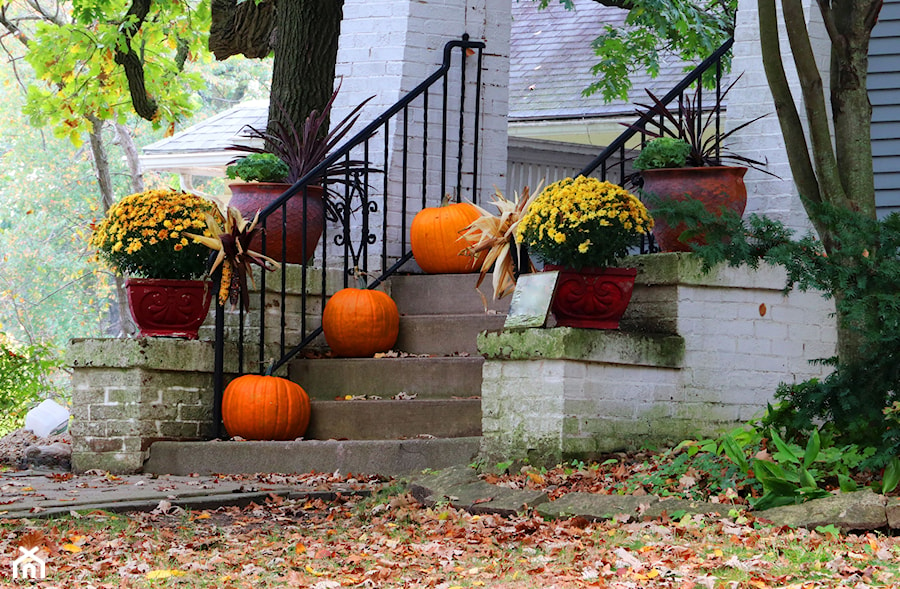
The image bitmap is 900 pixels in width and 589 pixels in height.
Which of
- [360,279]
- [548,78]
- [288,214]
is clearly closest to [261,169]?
[288,214]

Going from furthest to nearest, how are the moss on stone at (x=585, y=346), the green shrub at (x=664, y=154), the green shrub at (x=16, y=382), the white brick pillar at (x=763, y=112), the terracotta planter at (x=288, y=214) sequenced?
1. the green shrub at (x=16, y=382)
2. the terracotta planter at (x=288, y=214)
3. the white brick pillar at (x=763, y=112)
4. the green shrub at (x=664, y=154)
5. the moss on stone at (x=585, y=346)

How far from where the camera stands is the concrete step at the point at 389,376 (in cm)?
659

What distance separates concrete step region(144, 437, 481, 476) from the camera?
19.7 feet

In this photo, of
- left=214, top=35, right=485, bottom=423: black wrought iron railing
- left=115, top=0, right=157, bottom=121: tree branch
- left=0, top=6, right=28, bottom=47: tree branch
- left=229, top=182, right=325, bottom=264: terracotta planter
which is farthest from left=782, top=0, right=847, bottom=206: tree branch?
left=0, top=6, right=28, bottom=47: tree branch

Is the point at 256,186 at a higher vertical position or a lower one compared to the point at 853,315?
higher

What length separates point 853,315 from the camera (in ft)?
15.5

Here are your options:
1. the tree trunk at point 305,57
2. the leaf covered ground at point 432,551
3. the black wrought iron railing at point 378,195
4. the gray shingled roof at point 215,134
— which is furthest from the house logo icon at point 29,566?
the gray shingled roof at point 215,134

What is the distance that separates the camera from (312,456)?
6.23m

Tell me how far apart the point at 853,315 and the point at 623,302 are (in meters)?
1.25

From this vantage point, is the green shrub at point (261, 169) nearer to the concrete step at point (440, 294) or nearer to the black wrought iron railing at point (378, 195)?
the black wrought iron railing at point (378, 195)

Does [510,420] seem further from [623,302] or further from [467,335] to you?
[467,335]

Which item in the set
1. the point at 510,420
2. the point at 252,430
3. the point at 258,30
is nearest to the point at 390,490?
the point at 510,420

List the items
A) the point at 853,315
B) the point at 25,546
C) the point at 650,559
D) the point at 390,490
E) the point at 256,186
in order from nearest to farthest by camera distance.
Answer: the point at 650,559 < the point at 25,546 < the point at 853,315 < the point at 390,490 < the point at 256,186

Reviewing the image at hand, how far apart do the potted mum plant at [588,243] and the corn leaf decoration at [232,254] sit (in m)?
1.75
